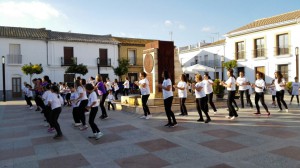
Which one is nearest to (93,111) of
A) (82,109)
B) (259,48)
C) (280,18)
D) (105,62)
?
(82,109)

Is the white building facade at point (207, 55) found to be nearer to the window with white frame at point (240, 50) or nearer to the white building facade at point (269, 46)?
the window with white frame at point (240, 50)

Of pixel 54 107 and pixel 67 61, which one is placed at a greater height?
pixel 67 61

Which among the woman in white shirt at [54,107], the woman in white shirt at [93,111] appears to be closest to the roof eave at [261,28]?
the woman in white shirt at [93,111]

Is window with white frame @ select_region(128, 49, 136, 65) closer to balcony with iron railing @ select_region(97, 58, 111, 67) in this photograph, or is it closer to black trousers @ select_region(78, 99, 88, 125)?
balcony with iron railing @ select_region(97, 58, 111, 67)

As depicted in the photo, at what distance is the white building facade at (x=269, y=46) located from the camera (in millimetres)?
23500

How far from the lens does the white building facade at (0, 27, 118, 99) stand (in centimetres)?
2502

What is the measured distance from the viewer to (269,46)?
25.5 meters

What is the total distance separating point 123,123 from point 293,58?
20605 millimetres

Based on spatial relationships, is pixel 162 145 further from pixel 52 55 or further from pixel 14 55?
pixel 52 55

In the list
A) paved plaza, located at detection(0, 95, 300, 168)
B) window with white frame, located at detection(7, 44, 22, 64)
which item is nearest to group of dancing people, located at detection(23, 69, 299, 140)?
paved plaza, located at detection(0, 95, 300, 168)

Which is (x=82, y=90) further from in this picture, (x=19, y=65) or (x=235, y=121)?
(x=19, y=65)

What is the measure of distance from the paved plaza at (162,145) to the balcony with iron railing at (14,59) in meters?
19.1

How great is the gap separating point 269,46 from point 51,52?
21.5 meters

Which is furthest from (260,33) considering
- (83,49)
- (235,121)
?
(235,121)
